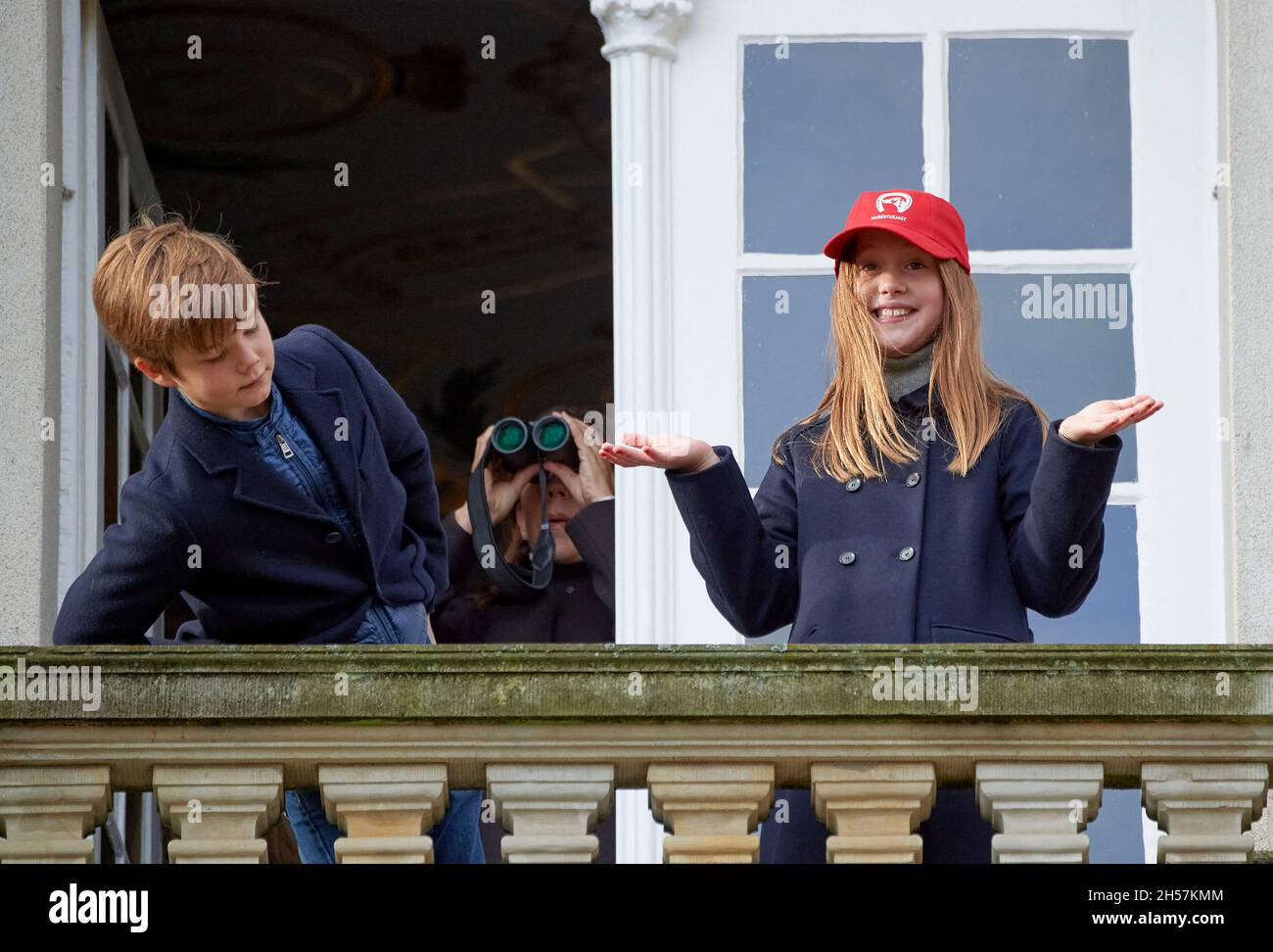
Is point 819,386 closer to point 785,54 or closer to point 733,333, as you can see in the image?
point 733,333

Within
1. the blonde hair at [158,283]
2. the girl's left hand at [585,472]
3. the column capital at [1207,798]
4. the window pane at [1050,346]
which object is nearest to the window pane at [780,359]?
the window pane at [1050,346]

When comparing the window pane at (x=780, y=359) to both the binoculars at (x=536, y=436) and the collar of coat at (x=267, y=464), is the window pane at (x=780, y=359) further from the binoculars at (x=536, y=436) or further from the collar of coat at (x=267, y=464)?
the collar of coat at (x=267, y=464)

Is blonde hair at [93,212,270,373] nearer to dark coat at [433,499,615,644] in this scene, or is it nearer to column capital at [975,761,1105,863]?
column capital at [975,761,1105,863]

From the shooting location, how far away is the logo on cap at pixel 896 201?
527 centimetres

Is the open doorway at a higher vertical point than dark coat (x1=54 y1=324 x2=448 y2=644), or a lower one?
higher

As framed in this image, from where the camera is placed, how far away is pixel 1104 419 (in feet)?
15.2

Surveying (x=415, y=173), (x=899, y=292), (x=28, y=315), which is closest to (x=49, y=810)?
(x=899, y=292)

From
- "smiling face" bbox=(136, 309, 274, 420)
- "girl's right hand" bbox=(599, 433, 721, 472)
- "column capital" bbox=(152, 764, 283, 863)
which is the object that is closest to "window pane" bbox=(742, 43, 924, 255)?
"girl's right hand" bbox=(599, 433, 721, 472)

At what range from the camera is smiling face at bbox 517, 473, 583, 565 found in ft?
26.0

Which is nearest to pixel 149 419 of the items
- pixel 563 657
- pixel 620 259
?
pixel 620 259

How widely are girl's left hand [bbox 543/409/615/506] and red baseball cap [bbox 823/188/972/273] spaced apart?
2.29m

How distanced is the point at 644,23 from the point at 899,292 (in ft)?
5.80

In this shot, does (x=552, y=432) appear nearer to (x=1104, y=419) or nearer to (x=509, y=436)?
(x=509, y=436)

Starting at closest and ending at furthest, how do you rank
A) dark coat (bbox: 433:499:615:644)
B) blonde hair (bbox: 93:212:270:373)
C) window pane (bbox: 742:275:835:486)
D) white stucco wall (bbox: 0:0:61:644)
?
1. blonde hair (bbox: 93:212:270:373)
2. white stucco wall (bbox: 0:0:61:644)
3. window pane (bbox: 742:275:835:486)
4. dark coat (bbox: 433:499:615:644)
